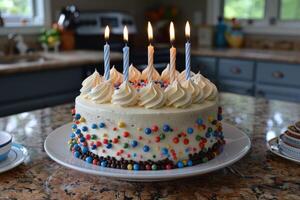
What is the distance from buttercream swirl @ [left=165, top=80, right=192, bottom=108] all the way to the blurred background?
159cm

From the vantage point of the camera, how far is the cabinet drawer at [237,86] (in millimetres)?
3102

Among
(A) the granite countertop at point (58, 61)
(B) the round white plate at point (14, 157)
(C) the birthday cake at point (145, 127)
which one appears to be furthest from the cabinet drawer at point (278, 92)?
(B) the round white plate at point (14, 157)

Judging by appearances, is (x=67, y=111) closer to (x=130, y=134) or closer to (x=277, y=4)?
(x=130, y=134)

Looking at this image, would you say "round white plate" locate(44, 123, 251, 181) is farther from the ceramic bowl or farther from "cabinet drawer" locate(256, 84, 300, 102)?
"cabinet drawer" locate(256, 84, 300, 102)

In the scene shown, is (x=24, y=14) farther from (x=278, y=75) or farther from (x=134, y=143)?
(x=134, y=143)

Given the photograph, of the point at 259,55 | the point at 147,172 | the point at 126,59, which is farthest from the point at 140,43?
the point at 147,172

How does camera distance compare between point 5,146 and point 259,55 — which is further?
point 259,55

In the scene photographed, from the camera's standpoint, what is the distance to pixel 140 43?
3951 mm

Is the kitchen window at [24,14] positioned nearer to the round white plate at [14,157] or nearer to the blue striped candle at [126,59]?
the round white plate at [14,157]

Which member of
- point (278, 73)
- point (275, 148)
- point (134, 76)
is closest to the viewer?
point (275, 148)

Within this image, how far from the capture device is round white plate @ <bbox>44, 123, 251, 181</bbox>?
2.81ft

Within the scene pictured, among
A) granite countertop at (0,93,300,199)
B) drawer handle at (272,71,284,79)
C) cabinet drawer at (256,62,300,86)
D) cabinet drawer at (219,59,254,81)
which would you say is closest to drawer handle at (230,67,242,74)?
cabinet drawer at (219,59,254,81)

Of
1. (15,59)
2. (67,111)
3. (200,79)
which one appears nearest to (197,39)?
(15,59)

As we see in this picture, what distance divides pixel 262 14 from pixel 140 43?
122 cm
